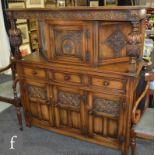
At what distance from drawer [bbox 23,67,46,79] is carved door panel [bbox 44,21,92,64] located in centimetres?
17

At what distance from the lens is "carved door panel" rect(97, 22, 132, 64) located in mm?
1780

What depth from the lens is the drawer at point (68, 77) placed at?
1941mm

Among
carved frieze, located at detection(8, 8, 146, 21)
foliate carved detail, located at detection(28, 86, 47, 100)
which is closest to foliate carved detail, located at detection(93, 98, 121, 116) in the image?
foliate carved detail, located at detection(28, 86, 47, 100)

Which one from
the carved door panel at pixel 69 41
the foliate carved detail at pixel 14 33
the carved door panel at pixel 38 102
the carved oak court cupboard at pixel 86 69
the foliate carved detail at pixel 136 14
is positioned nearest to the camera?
the foliate carved detail at pixel 136 14

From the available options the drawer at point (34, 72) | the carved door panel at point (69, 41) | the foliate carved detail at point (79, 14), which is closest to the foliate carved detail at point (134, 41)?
the foliate carved detail at point (79, 14)

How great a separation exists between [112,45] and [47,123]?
1.20 meters

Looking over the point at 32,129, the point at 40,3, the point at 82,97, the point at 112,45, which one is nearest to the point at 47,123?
the point at 32,129

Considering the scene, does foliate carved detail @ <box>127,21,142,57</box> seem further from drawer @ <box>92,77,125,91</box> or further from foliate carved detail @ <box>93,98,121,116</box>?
foliate carved detail @ <box>93,98,121,116</box>

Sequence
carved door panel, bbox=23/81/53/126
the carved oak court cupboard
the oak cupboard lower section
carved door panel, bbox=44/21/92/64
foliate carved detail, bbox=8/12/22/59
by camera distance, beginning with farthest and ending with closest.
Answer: carved door panel, bbox=23/81/53/126
foliate carved detail, bbox=8/12/22/59
the oak cupboard lower section
carved door panel, bbox=44/21/92/64
the carved oak court cupboard

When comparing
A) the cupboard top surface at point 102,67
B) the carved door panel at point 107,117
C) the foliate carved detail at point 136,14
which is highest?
the foliate carved detail at point 136,14

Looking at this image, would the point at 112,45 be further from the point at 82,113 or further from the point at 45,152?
the point at 45,152

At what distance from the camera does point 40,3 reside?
4461 millimetres

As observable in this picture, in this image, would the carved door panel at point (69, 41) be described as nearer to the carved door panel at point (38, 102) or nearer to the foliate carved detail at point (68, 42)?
the foliate carved detail at point (68, 42)

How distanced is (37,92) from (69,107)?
41 centimetres
